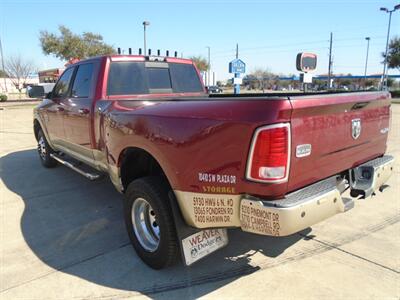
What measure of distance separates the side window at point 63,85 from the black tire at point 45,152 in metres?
1.25

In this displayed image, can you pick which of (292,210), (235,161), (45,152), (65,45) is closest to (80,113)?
(45,152)

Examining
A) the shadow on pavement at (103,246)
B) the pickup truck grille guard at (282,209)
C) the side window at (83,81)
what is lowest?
the shadow on pavement at (103,246)

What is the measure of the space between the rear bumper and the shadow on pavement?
3.00 ft

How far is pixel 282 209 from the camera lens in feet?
7.32

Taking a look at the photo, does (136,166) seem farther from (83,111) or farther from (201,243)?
(83,111)

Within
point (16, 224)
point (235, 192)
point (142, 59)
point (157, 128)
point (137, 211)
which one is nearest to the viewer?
point (235, 192)

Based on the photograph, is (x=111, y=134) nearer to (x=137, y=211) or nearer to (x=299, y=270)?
(x=137, y=211)

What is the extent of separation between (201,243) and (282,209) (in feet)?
3.01

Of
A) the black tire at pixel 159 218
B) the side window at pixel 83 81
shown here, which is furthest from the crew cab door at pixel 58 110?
the black tire at pixel 159 218

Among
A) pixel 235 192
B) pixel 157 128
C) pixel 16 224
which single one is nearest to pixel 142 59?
pixel 157 128

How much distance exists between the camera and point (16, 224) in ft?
14.0

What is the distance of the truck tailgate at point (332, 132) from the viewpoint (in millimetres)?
2361

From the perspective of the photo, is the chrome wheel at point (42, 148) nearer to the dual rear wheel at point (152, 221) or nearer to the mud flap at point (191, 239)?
the dual rear wheel at point (152, 221)

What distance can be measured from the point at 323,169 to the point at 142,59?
3.04 meters
